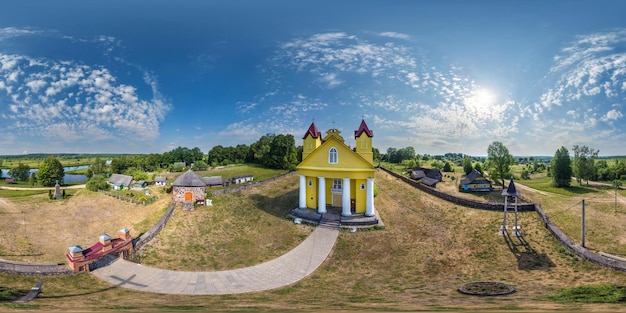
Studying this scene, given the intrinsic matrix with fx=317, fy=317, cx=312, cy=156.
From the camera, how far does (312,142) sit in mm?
30297

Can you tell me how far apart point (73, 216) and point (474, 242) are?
31305 millimetres

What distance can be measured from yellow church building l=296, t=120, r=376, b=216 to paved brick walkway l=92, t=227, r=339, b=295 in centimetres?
734

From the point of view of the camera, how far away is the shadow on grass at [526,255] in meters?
17.7

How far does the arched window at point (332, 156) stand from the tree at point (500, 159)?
32.9 m

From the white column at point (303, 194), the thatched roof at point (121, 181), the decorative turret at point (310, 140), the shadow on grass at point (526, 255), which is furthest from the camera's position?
the thatched roof at point (121, 181)

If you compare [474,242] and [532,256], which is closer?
[532,256]

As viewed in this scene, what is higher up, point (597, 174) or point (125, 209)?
point (597, 174)

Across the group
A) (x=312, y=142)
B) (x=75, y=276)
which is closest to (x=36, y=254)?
(x=75, y=276)

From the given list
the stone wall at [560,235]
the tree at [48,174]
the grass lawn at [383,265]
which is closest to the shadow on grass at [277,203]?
the grass lawn at [383,265]

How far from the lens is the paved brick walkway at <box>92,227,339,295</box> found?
15.5 m

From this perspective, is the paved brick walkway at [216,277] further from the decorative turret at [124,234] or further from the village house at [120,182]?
the village house at [120,182]

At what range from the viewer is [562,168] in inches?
1592

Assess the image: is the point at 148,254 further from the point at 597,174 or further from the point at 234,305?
the point at 597,174

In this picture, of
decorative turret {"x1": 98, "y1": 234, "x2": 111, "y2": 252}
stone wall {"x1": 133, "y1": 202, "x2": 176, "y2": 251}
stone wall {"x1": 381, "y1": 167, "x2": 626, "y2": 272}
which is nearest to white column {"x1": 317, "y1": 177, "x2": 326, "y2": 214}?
stone wall {"x1": 133, "y1": 202, "x2": 176, "y2": 251}
